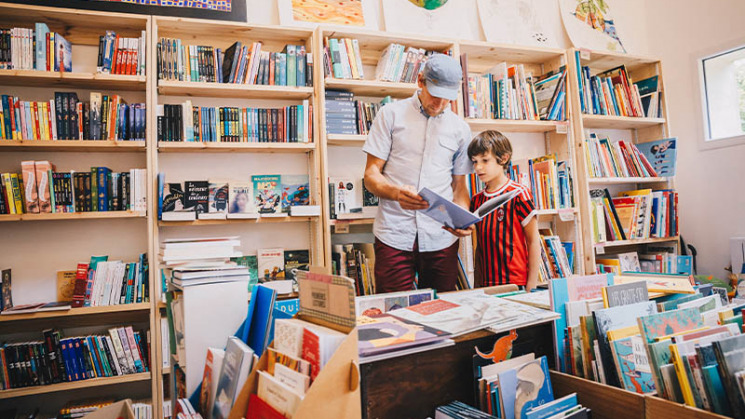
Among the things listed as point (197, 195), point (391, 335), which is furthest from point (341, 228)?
point (391, 335)

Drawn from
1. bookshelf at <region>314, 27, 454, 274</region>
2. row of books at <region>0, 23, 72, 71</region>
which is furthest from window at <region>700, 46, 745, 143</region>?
row of books at <region>0, 23, 72, 71</region>

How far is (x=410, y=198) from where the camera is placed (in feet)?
6.14

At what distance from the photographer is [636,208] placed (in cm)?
333

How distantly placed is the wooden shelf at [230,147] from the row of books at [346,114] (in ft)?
0.65

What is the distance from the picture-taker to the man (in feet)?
7.09

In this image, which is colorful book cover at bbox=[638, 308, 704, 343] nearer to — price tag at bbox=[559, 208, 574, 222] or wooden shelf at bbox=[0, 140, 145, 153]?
price tag at bbox=[559, 208, 574, 222]

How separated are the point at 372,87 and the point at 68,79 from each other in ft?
5.38

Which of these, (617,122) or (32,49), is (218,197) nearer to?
(32,49)

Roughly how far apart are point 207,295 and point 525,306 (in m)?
0.88

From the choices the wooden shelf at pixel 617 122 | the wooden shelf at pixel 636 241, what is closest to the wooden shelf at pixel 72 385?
the wooden shelf at pixel 636 241

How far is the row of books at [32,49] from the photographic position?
7.29 feet

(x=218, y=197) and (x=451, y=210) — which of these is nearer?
(x=451, y=210)

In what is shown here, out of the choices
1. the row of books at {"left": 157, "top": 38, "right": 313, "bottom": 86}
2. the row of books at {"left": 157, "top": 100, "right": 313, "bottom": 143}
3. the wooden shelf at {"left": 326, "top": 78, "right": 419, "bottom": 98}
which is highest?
the row of books at {"left": 157, "top": 38, "right": 313, "bottom": 86}

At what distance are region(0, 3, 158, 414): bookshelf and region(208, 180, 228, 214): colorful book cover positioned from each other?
0.34m
